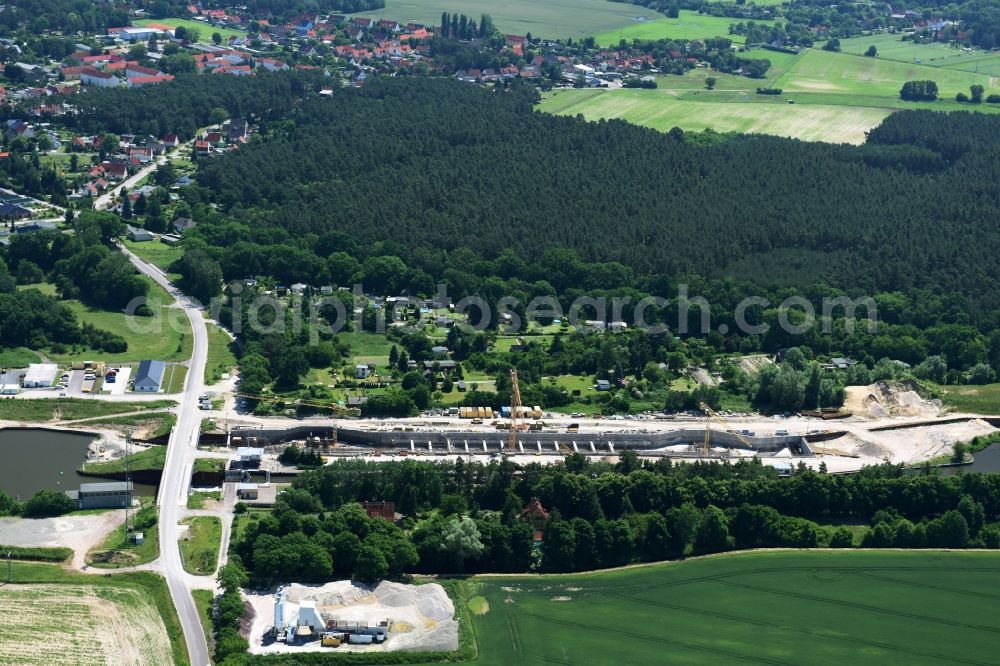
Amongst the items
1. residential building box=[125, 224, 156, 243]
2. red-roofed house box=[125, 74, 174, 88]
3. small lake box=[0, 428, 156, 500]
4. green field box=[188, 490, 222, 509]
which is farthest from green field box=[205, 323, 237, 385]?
red-roofed house box=[125, 74, 174, 88]

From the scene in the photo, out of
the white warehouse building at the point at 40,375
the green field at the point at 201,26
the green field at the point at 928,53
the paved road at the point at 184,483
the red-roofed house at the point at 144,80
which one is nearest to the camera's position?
the paved road at the point at 184,483

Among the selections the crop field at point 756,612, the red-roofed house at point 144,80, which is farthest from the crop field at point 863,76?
the crop field at point 756,612

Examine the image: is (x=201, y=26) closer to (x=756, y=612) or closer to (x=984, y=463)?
(x=984, y=463)

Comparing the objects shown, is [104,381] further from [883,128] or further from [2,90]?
[883,128]

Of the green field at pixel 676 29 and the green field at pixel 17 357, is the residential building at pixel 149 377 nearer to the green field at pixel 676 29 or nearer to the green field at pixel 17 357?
the green field at pixel 17 357

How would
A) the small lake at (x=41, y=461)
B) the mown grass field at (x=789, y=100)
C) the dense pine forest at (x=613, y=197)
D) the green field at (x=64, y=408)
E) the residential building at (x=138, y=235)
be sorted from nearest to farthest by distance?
the small lake at (x=41, y=461), the green field at (x=64, y=408), the dense pine forest at (x=613, y=197), the residential building at (x=138, y=235), the mown grass field at (x=789, y=100)

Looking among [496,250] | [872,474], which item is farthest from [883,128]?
[872,474]

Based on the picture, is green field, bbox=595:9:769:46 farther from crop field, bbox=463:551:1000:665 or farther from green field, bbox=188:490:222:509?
crop field, bbox=463:551:1000:665
